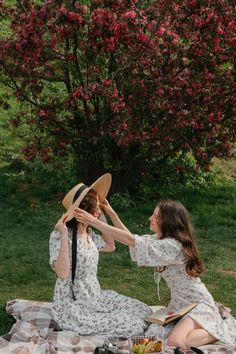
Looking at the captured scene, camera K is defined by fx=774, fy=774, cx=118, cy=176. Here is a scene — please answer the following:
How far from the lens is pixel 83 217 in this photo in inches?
231

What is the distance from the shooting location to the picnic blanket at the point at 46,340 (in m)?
5.71

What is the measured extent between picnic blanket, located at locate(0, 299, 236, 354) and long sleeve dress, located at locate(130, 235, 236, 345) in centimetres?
19

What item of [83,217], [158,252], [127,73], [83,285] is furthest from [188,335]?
[127,73]

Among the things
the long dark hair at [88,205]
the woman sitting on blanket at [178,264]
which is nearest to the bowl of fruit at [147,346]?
the woman sitting on blanket at [178,264]

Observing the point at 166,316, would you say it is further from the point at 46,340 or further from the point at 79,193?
the point at 79,193

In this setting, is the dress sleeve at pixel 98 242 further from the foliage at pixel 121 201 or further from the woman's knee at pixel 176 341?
the foliage at pixel 121 201

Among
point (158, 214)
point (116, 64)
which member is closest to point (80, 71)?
point (116, 64)

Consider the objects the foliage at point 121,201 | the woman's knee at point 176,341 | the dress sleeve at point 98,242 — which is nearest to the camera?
the woman's knee at point 176,341

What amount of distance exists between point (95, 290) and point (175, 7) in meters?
4.53

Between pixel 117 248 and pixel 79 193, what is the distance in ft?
9.52

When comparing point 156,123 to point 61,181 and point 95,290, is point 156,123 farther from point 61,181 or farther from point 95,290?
point 95,290

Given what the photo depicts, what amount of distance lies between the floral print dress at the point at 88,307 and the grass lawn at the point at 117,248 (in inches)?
24.5

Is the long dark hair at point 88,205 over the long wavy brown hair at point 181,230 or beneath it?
over

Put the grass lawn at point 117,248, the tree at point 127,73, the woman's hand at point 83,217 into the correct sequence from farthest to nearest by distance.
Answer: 1. the tree at point 127,73
2. the grass lawn at point 117,248
3. the woman's hand at point 83,217
